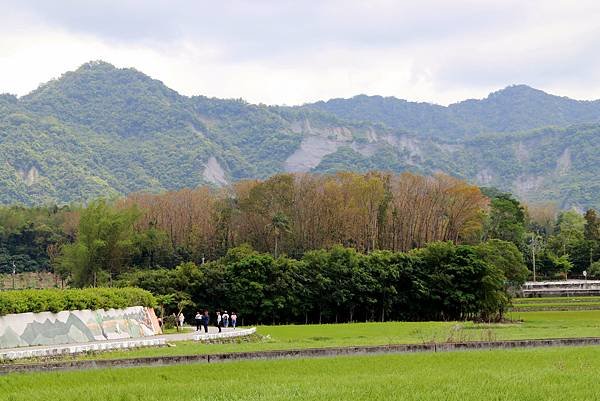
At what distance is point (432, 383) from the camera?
58.9 feet

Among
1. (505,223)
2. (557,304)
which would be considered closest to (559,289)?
(557,304)

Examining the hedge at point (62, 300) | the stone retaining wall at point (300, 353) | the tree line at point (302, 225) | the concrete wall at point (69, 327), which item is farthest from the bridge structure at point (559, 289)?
the stone retaining wall at point (300, 353)

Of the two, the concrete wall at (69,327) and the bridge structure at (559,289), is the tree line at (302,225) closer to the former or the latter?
the bridge structure at (559,289)

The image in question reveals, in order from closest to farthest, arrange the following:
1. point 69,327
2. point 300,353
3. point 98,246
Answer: point 300,353
point 69,327
point 98,246

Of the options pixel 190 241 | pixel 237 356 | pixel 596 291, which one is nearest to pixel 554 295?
pixel 596 291

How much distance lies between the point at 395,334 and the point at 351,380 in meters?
20.8

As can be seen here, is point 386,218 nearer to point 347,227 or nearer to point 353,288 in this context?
point 347,227

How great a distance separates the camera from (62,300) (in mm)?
34875

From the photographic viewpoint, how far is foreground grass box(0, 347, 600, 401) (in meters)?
16.6

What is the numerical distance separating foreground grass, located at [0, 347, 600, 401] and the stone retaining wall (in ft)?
4.45

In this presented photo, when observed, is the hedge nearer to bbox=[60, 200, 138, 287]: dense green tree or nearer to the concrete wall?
the concrete wall

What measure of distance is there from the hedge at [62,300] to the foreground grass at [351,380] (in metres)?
11.2

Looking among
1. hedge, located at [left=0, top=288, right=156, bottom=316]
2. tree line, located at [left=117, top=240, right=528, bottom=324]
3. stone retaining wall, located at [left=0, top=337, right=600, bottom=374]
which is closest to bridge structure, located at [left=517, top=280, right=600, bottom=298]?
tree line, located at [left=117, top=240, right=528, bottom=324]

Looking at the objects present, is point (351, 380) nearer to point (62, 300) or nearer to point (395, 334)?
point (62, 300)
